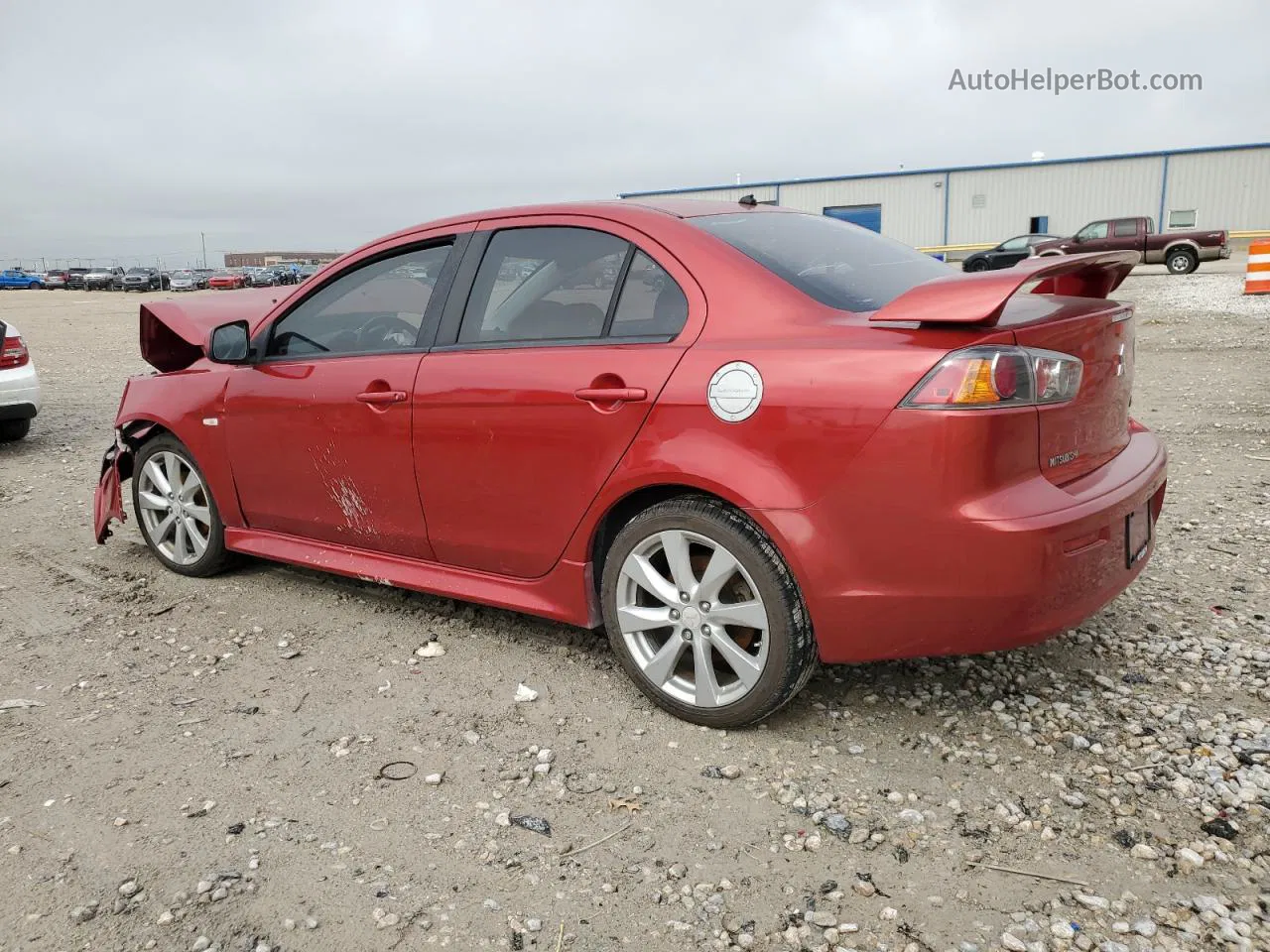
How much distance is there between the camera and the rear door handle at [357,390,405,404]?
359 centimetres

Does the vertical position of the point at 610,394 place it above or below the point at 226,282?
below

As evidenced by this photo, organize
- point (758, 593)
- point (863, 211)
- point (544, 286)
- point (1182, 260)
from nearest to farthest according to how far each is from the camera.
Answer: point (758, 593)
point (544, 286)
point (1182, 260)
point (863, 211)

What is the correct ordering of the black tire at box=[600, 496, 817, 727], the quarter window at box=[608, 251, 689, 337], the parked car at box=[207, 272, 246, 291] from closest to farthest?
the black tire at box=[600, 496, 817, 727]
the quarter window at box=[608, 251, 689, 337]
the parked car at box=[207, 272, 246, 291]

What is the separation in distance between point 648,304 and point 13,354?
7.08 m

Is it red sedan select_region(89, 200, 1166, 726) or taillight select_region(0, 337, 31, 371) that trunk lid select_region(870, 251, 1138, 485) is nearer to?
red sedan select_region(89, 200, 1166, 726)

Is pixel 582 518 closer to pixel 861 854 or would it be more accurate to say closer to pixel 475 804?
pixel 475 804

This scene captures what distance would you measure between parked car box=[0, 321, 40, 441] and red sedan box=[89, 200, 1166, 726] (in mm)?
4842

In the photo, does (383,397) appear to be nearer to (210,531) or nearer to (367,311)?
(367,311)

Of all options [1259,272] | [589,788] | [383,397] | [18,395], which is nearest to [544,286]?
[383,397]

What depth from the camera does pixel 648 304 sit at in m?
3.12

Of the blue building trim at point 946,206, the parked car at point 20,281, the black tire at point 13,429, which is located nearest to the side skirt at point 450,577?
the black tire at point 13,429

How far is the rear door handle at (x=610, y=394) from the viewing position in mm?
2992

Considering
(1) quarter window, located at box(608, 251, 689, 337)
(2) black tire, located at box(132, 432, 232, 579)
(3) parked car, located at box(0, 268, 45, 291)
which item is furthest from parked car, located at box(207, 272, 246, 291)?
(1) quarter window, located at box(608, 251, 689, 337)

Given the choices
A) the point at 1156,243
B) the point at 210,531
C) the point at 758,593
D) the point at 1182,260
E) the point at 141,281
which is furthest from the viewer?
the point at 141,281
